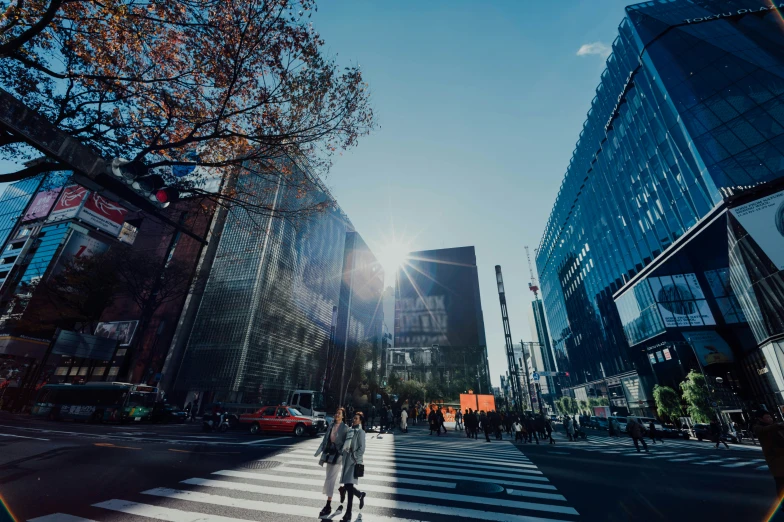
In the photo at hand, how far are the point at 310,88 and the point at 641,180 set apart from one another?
147 feet

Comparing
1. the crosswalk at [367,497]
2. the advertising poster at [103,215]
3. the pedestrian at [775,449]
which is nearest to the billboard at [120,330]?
the advertising poster at [103,215]

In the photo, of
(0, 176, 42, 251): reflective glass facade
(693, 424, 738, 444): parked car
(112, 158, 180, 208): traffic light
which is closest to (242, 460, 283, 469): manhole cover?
(112, 158, 180, 208): traffic light

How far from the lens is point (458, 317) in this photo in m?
89.8

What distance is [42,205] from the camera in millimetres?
54250

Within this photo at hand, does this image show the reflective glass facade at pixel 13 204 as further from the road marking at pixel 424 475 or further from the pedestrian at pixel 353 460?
the pedestrian at pixel 353 460

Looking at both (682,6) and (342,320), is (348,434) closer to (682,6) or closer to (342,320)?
(682,6)

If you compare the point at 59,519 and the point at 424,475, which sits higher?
the point at 59,519

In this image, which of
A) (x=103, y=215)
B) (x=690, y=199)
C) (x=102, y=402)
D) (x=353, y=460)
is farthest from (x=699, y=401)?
(x=103, y=215)

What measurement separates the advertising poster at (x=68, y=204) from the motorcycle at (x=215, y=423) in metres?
47.5

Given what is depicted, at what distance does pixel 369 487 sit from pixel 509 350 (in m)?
25.1

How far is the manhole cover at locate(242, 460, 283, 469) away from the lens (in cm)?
811

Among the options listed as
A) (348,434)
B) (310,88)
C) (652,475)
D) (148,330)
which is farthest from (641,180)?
(148,330)

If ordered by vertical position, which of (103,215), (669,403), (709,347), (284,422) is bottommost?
(284,422)

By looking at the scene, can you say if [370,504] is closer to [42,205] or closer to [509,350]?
[509,350]
